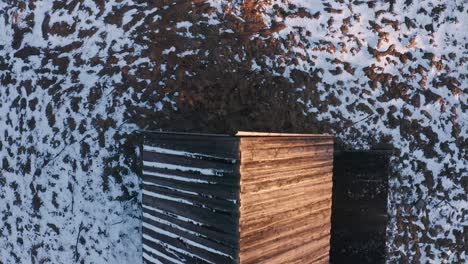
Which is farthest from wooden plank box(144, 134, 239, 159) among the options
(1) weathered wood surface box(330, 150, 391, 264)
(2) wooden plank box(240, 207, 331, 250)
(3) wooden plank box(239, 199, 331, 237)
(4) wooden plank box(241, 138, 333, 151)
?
(1) weathered wood surface box(330, 150, 391, 264)

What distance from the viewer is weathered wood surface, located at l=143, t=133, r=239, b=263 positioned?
3.89 m

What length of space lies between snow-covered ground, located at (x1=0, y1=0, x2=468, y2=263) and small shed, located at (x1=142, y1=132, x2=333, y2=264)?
1154 millimetres

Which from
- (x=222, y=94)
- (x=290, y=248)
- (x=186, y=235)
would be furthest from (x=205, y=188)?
(x=222, y=94)

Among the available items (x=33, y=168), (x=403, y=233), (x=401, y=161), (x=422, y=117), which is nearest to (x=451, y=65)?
(x=422, y=117)

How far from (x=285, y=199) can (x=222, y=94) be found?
218 cm

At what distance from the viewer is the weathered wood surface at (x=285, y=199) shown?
12.7 ft

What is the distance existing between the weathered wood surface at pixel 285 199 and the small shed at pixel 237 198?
1cm

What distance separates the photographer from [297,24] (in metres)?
6.07

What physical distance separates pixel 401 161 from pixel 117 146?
4598 millimetres

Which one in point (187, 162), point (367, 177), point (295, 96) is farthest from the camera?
point (295, 96)

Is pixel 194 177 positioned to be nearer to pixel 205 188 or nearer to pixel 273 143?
pixel 205 188

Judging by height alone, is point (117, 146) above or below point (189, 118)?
below

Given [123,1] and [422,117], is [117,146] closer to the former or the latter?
[123,1]

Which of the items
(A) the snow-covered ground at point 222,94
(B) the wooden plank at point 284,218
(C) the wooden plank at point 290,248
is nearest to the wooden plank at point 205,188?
(B) the wooden plank at point 284,218
